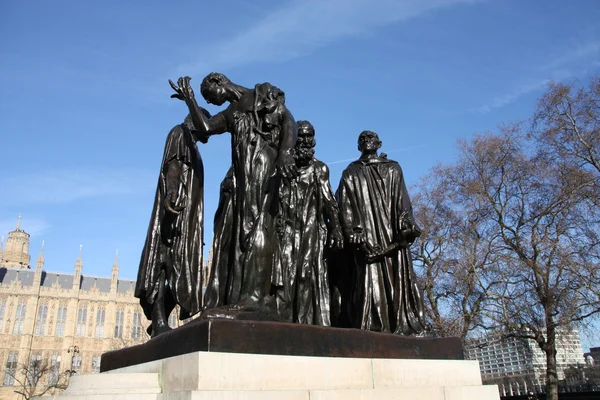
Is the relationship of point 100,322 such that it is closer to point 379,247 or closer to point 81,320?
point 81,320

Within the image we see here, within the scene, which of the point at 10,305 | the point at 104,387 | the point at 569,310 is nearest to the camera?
the point at 104,387

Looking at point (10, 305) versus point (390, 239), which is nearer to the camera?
point (390, 239)

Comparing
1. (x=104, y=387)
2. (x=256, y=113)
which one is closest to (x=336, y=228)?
(x=256, y=113)

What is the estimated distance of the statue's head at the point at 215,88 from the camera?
512 cm

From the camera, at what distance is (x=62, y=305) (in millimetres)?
65062

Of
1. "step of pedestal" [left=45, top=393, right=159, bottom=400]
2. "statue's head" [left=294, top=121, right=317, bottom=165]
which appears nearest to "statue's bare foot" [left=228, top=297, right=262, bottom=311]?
"step of pedestal" [left=45, top=393, right=159, bottom=400]

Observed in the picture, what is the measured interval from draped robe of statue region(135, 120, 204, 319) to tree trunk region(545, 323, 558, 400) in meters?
17.9

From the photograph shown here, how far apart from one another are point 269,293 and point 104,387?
1.60m

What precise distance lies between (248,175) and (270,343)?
5.23ft

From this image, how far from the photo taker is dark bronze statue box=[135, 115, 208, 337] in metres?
4.68

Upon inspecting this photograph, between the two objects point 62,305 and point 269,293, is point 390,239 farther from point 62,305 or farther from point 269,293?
point 62,305

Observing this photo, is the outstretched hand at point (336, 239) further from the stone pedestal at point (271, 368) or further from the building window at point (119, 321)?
the building window at point (119, 321)

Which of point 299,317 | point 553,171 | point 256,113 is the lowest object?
point 299,317

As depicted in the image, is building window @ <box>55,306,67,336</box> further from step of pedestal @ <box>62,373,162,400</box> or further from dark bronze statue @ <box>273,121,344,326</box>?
step of pedestal @ <box>62,373,162,400</box>
